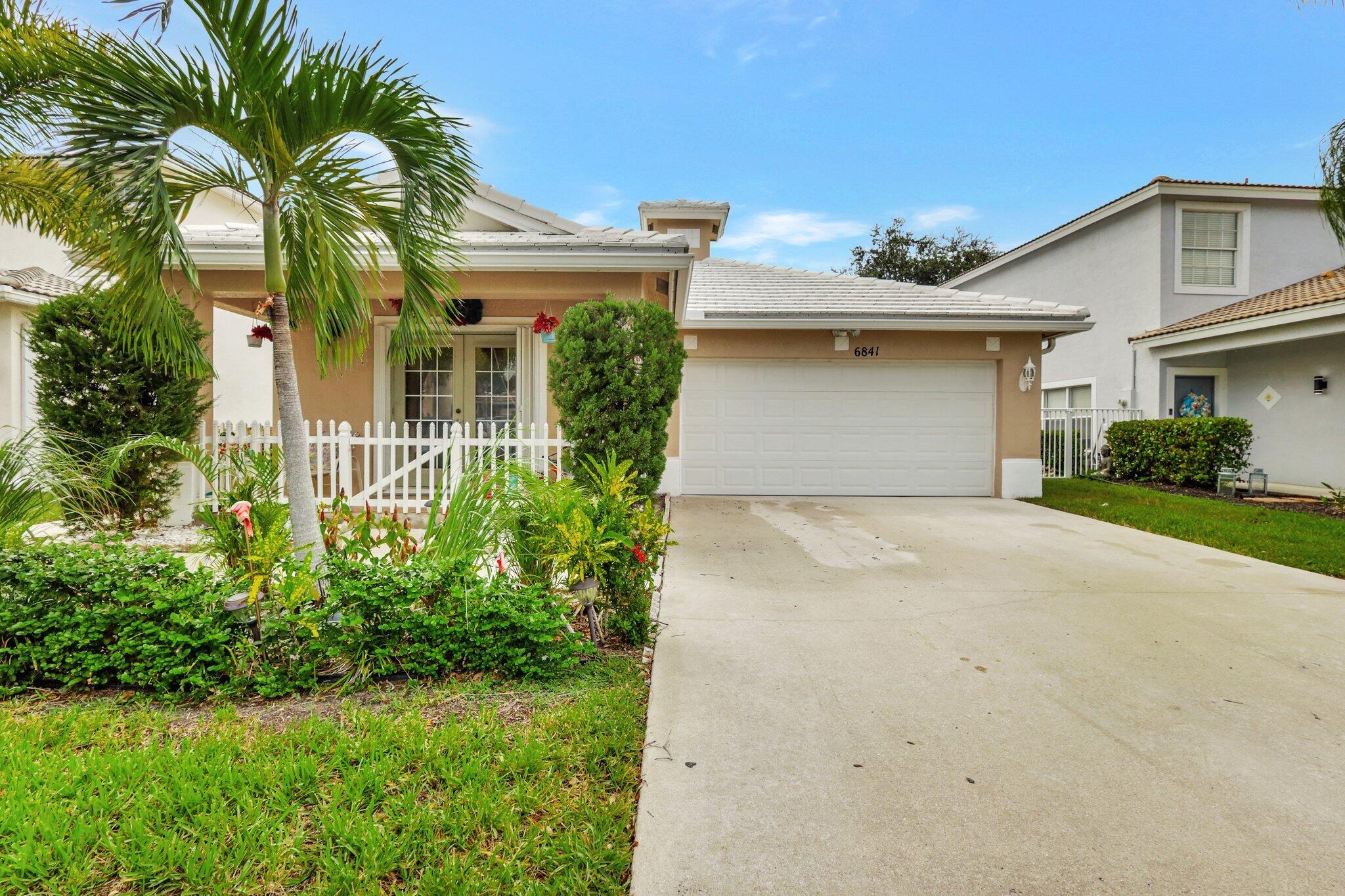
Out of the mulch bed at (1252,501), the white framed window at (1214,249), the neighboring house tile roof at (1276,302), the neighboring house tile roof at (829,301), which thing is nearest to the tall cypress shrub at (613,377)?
the neighboring house tile roof at (829,301)

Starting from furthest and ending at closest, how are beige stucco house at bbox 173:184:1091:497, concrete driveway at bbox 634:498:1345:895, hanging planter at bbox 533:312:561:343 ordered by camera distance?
beige stucco house at bbox 173:184:1091:497 → hanging planter at bbox 533:312:561:343 → concrete driveway at bbox 634:498:1345:895

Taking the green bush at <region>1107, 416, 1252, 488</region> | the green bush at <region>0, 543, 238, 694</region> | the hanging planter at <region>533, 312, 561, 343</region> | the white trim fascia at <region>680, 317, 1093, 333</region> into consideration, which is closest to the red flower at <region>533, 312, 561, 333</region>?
the hanging planter at <region>533, 312, 561, 343</region>

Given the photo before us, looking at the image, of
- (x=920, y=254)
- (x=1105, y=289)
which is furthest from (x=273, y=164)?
(x=920, y=254)

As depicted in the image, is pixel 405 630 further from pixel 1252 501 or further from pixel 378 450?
pixel 1252 501

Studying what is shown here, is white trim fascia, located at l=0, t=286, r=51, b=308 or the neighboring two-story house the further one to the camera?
the neighboring two-story house

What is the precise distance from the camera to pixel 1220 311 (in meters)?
13.6

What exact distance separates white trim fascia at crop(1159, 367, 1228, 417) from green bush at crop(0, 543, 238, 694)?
54.4 feet

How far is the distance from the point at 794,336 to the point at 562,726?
8836 millimetres

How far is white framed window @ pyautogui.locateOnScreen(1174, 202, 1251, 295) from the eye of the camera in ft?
46.4

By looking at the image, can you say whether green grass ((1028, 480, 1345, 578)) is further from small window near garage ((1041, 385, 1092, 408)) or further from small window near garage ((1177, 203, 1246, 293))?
small window near garage ((1177, 203, 1246, 293))

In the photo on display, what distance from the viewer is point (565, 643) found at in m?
3.39

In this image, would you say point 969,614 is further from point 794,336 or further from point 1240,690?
point 794,336

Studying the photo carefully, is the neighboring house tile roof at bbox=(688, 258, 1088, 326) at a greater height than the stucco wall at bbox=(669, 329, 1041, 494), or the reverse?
the neighboring house tile roof at bbox=(688, 258, 1088, 326)

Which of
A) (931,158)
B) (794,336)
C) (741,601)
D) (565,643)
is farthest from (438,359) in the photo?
(931,158)
